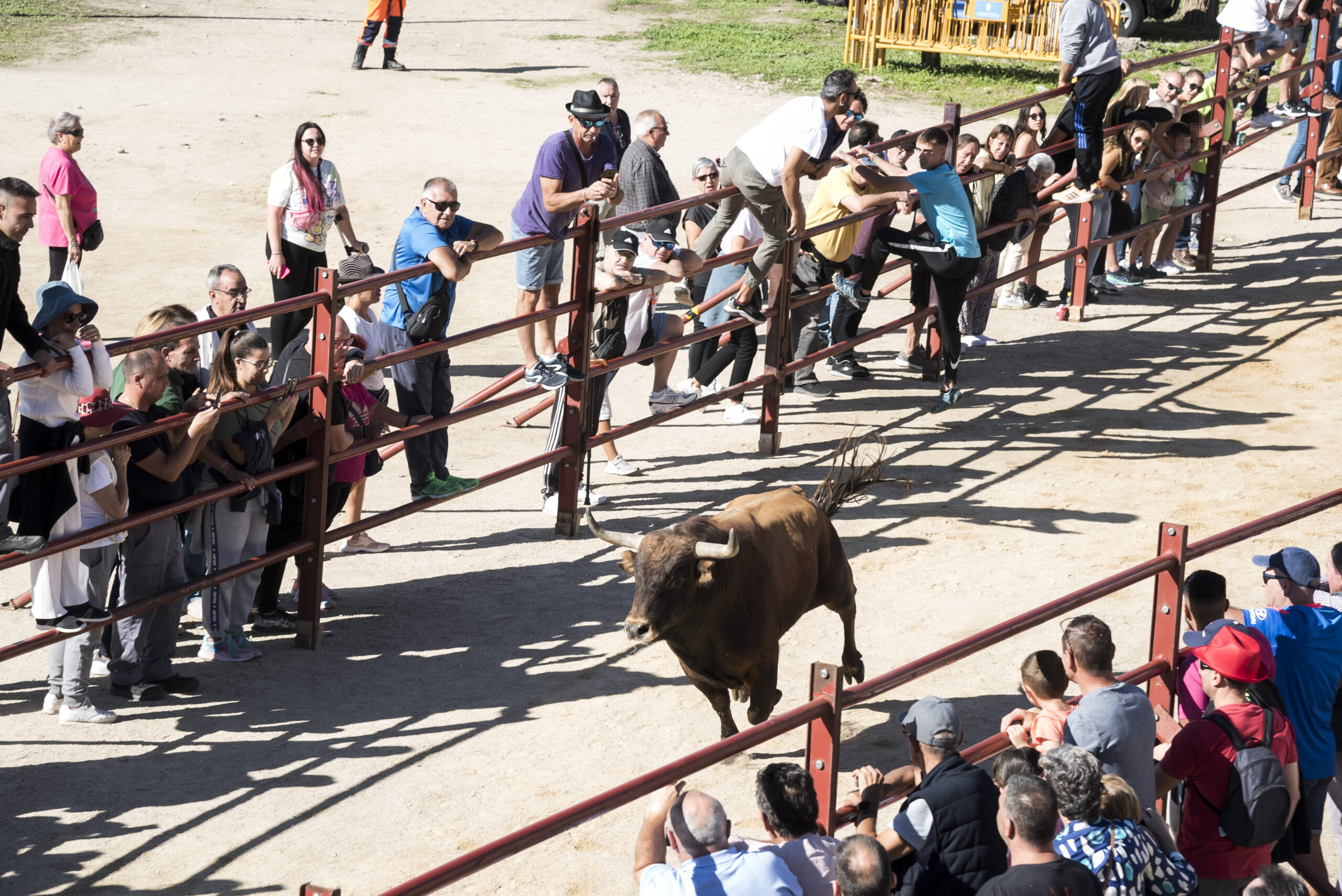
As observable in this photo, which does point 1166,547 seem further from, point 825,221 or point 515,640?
point 825,221

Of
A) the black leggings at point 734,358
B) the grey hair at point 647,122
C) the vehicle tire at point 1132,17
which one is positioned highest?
the vehicle tire at point 1132,17

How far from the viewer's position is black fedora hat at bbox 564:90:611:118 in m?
10.7

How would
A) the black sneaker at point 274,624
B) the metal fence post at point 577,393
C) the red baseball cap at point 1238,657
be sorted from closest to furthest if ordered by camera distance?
the red baseball cap at point 1238,657, the black sneaker at point 274,624, the metal fence post at point 577,393

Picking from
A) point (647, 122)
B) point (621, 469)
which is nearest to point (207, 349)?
point (621, 469)

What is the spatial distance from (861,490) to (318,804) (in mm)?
3682

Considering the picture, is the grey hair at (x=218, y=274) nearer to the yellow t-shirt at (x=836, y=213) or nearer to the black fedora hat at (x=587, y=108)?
the black fedora hat at (x=587, y=108)

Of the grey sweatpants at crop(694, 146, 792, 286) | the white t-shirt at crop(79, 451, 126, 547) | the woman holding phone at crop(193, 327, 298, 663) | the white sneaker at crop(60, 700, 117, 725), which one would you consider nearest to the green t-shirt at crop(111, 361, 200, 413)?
the woman holding phone at crop(193, 327, 298, 663)

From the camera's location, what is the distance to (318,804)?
6.54 metres

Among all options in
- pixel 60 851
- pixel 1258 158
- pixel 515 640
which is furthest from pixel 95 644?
A: pixel 1258 158

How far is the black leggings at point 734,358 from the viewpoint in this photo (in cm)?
1112

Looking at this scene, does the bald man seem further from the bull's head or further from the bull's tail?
the bull's tail

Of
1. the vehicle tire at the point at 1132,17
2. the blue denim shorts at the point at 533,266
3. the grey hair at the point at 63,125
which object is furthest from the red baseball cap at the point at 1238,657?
the vehicle tire at the point at 1132,17

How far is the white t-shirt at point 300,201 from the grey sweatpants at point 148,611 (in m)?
4.44

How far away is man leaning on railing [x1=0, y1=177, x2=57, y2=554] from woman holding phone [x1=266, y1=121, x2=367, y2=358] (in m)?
3.96
